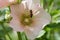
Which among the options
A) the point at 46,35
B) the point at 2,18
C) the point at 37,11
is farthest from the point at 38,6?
the point at 46,35

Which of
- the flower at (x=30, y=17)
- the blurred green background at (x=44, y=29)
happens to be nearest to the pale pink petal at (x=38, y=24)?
the flower at (x=30, y=17)

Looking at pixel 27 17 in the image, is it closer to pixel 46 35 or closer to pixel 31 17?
pixel 31 17

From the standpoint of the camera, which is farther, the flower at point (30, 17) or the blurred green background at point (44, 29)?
the blurred green background at point (44, 29)

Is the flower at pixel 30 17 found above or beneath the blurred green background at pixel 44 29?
above

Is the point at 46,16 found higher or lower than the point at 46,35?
higher

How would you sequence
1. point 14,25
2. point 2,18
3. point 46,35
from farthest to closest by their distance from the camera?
point 46,35
point 2,18
point 14,25

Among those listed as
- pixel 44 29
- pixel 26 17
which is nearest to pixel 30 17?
pixel 26 17

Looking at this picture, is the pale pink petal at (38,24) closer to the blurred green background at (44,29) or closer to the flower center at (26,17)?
the flower center at (26,17)

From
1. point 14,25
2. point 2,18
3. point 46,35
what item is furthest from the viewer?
point 46,35

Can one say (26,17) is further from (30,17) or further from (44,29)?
(44,29)
